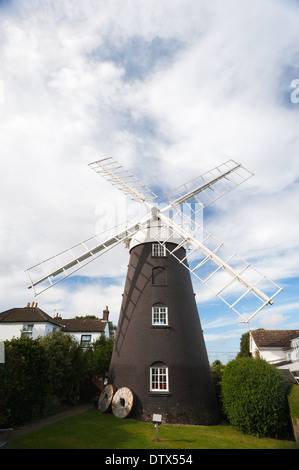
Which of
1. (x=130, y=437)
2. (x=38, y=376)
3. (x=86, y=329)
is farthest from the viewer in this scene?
(x=86, y=329)

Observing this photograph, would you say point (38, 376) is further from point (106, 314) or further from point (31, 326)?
point (106, 314)

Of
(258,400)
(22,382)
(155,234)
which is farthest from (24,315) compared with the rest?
(258,400)

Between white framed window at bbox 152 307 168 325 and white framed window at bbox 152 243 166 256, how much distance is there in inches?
148

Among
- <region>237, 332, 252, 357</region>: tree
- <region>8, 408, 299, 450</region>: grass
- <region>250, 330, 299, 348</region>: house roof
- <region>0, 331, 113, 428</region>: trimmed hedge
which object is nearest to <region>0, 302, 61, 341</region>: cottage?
<region>0, 331, 113, 428</region>: trimmed hedge

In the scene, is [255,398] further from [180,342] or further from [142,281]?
[142,281]

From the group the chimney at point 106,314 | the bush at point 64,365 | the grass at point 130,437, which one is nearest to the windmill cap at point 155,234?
the bush at point 64,365

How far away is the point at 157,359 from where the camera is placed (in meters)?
15.9

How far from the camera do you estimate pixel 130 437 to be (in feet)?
39.0

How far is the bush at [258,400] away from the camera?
13602mm

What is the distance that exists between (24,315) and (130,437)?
25.3 meters

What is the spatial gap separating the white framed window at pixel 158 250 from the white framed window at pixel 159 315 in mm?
3767

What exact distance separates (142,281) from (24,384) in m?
8.85

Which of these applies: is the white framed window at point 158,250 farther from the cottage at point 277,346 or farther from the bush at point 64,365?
the cottage at point 277,346
